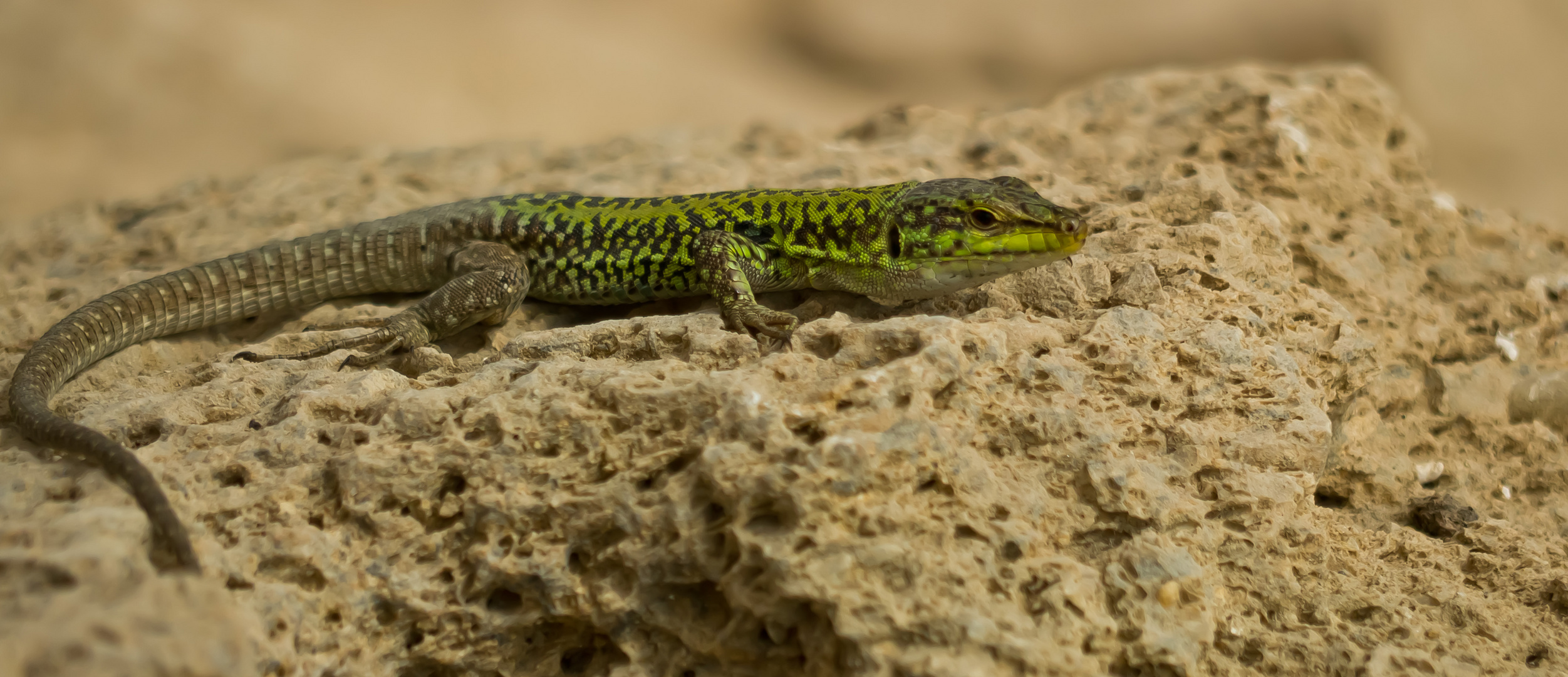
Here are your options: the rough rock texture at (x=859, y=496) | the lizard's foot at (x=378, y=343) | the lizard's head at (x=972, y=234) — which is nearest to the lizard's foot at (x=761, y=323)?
the rough rock texture at (x=859, y=496)

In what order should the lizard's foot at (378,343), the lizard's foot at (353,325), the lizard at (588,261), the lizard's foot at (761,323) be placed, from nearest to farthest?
the lizard's foot at (761,323), the lizard at (588,261), the lizard's foot at (378,343), the lizard's foot at (353,325)

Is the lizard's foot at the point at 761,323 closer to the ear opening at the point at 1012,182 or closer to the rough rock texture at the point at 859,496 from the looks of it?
the rough rock texture at the point at 859,496

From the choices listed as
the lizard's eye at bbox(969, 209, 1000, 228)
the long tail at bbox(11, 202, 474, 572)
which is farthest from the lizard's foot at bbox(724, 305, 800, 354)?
the long tail at bbox(11, 202, 474, 572)

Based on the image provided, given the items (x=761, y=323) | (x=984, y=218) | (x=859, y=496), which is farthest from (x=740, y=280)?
(x=859, y=496)

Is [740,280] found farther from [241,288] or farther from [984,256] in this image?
[241,288]

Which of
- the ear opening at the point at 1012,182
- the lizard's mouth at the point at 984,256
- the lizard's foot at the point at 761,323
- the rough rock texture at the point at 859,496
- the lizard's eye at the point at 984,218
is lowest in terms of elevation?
the rough rock texture at the point at 859,496
